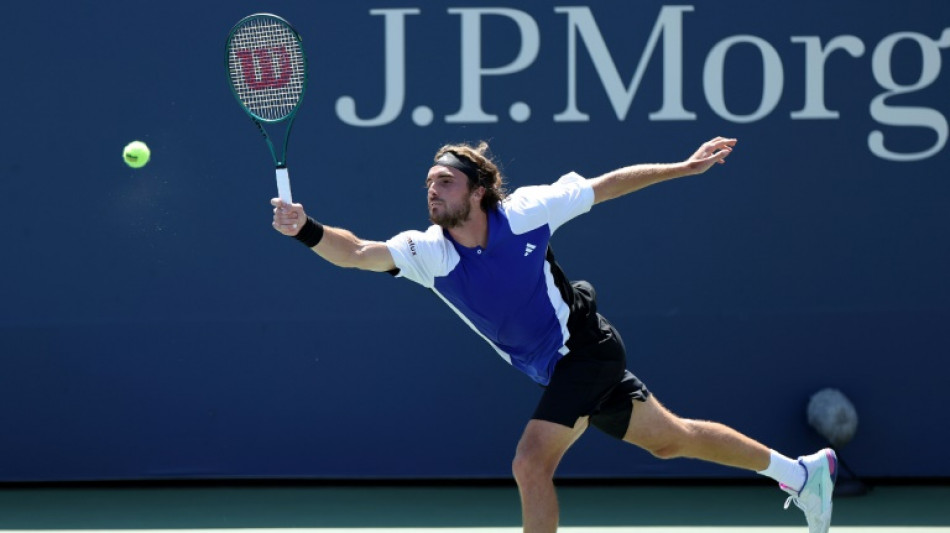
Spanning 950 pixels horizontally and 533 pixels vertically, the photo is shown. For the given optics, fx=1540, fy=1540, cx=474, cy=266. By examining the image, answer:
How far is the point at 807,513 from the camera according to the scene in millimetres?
4996

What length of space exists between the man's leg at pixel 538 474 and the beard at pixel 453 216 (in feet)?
2.15

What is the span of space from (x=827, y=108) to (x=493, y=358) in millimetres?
1633

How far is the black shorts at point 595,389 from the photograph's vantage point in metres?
4.55

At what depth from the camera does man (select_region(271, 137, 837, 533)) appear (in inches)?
179

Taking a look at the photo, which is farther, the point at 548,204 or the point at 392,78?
the point at 392,78

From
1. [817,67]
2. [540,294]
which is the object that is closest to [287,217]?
[540,294]

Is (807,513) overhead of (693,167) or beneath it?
beneath

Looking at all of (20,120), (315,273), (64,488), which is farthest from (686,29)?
(64,488)

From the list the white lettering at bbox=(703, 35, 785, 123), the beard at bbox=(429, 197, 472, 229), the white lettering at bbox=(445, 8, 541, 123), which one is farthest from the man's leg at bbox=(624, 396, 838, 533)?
the white lettering at bbox=(445, 8, 541, 123)

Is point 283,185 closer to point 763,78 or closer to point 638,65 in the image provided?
point 638,65

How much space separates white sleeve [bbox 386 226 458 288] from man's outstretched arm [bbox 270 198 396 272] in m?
0.03

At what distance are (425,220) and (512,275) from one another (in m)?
1.49

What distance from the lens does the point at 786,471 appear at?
4930mm

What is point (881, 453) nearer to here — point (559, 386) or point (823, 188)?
point (823, 188)
